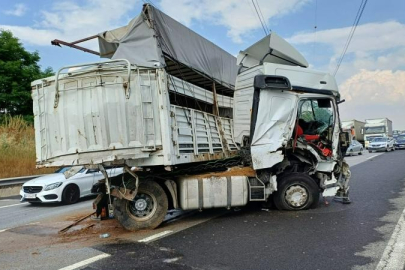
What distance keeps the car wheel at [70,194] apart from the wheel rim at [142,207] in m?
5.01

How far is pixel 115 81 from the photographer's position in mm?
5953

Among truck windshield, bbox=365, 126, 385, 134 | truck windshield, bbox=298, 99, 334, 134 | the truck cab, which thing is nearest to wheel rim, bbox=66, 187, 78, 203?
the truck cab

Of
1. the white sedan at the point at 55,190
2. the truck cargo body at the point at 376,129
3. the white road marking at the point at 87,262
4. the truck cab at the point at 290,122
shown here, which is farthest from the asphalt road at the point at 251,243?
the truck cargo body at the point at 376,129

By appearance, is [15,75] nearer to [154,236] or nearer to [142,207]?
[142,207]

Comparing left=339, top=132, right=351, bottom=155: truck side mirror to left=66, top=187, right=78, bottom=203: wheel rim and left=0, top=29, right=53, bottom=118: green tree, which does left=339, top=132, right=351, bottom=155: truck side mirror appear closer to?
left=66, top=187, right=78, bottom=203: wheel rim

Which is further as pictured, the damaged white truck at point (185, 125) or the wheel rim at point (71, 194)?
the wheel rim at point (71, 194)

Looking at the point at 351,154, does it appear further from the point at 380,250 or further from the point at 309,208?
the point at 380,250

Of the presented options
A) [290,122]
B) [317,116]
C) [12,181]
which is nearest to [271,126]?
[290,122]

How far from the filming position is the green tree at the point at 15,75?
25.6m

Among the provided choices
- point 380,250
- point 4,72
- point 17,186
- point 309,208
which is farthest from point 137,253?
point 4,72

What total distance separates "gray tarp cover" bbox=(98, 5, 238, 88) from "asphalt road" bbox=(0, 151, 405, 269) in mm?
3037

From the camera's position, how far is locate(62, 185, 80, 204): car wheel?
10.7 m

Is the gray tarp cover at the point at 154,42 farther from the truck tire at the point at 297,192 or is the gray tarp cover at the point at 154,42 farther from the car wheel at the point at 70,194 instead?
the car wheel at the point at 70,194

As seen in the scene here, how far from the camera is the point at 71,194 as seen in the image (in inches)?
430
